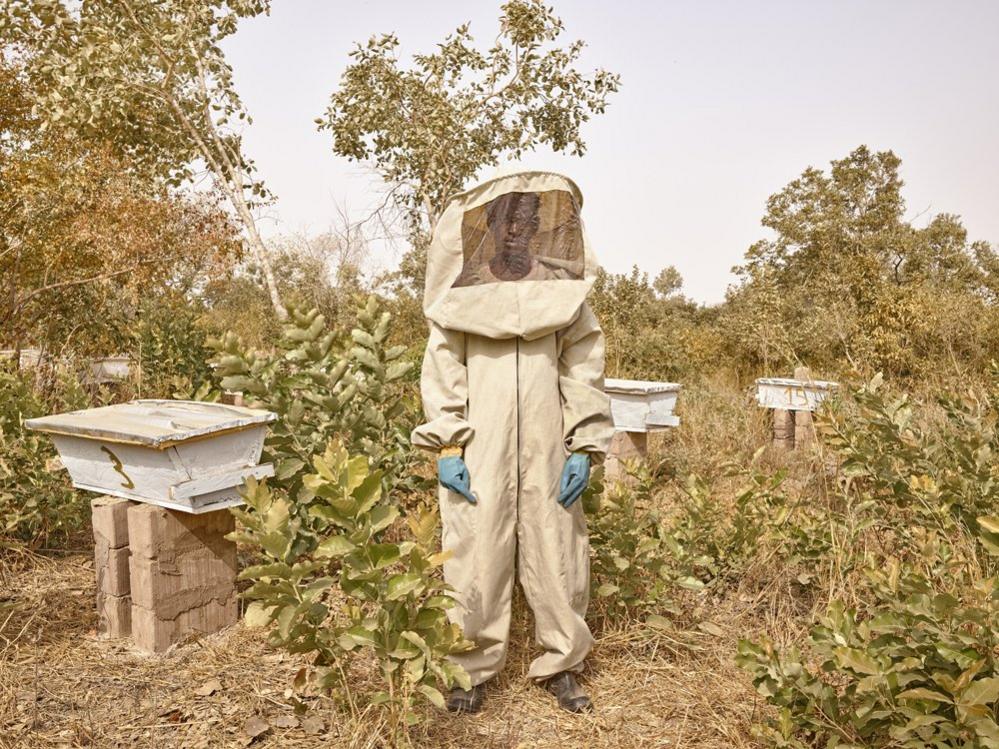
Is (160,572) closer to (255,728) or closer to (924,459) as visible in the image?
(255,728)

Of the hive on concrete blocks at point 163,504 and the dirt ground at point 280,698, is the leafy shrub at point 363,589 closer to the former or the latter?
the dirt ground at point 280,698

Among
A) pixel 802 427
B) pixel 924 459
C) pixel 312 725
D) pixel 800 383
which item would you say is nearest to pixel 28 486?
pixel 312 725

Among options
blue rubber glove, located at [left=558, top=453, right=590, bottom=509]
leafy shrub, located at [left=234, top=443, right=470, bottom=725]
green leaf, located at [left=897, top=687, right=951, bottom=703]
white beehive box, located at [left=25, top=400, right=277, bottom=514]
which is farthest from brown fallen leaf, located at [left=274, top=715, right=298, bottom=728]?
green leaf, located at [left=897, top=687, right=951, bottom=703]

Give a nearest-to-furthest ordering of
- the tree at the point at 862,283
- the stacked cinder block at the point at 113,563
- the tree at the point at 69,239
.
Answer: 1. the stacked cinder block at the point at 113,563
2. the tree at the point at 69,239
3. the tree at the point at 862,283

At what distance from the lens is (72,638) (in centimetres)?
320

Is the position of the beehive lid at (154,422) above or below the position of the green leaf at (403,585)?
above

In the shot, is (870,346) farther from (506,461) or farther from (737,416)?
(506,461)

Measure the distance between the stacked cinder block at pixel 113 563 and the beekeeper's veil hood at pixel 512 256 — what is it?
1.69 m

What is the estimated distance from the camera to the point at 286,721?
8.35 ft

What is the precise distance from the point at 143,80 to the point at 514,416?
837 cm

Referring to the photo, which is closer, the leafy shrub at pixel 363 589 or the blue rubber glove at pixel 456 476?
the leafy shrub at pixel 363 589

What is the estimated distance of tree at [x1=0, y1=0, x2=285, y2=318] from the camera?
23.8 ft

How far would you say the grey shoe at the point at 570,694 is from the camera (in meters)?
2.61

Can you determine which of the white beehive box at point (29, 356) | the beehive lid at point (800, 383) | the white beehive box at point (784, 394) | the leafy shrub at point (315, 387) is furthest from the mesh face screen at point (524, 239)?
the white beehive box at point (29, 356)
